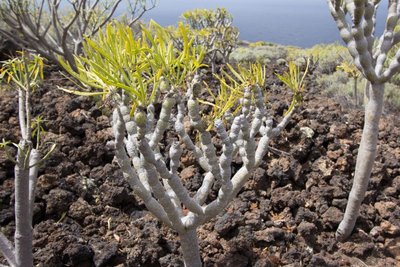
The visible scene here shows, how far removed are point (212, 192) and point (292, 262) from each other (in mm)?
736

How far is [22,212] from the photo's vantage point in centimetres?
179

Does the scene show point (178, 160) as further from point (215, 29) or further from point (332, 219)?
point (215, 29)

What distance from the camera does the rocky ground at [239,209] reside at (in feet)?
7.20

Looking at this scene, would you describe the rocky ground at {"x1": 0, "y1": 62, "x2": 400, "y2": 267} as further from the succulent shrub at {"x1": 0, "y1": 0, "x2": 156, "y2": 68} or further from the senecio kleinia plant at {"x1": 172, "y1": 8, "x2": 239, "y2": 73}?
the senecio kleinia plant at {"x1": 172, "y1": 8, "x2": 239, "y2": 73}

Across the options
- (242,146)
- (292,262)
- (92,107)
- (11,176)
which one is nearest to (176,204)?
(242,146)

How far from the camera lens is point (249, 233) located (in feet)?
7.48

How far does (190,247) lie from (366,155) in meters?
1.10

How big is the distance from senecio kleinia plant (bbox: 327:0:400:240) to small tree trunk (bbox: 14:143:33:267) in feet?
5.16

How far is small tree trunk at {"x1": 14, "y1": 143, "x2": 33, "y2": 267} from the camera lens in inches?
67.4

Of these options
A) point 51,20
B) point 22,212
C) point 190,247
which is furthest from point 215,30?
point 22,212

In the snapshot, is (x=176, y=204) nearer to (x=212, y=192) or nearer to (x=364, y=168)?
(x=212, y=192)

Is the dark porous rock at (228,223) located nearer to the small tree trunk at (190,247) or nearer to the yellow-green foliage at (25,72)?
the small tree trunk at (190,247)

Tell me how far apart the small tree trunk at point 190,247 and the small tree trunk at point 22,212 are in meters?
0.72

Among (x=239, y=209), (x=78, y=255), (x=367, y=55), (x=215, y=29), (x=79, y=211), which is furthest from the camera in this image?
(x=215, y=29)
